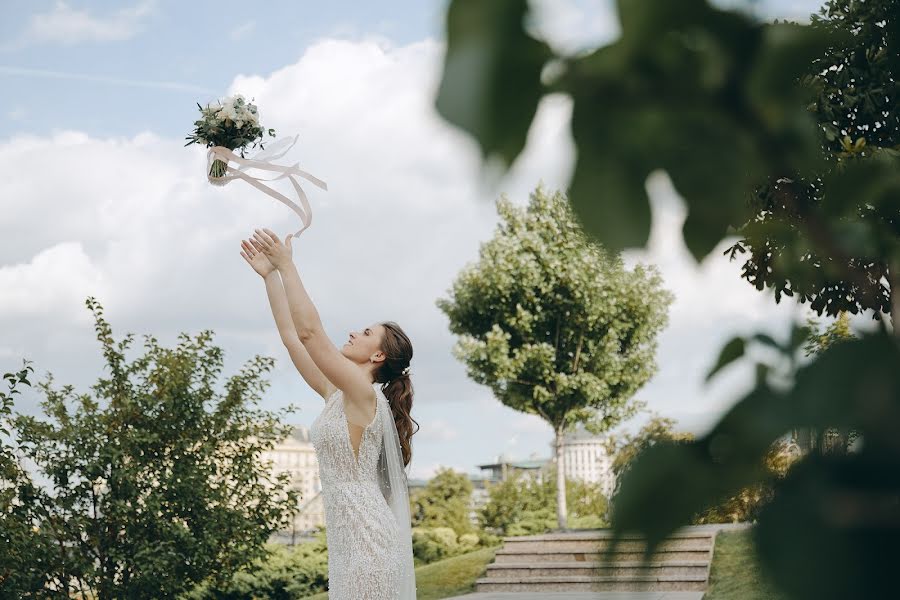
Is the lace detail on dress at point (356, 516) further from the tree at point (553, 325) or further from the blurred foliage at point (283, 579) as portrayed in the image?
the tree at point (553, 325)

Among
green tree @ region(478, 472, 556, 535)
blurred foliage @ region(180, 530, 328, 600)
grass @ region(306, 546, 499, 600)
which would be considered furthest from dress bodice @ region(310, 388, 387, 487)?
green tree @ region(478, 472, 556, 535)

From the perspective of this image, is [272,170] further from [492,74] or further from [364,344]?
[492,74]

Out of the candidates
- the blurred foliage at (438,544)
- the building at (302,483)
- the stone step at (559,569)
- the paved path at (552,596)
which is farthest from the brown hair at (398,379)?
the blurred foliage at (438,544)

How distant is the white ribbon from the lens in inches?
160

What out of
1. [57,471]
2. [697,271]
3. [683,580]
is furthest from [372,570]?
[683,580]

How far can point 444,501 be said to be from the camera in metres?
19.2

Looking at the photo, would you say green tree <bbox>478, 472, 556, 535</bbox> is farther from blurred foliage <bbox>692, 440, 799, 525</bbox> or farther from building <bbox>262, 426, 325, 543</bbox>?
blurred foliage <bbox>692, 440, 799, 525</bbox>

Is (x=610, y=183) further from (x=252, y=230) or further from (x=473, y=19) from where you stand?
(x=252, y=230)

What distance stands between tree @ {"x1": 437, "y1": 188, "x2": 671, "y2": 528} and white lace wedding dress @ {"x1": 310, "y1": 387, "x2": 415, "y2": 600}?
13317 millimetres

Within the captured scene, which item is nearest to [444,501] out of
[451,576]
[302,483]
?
[302,483]

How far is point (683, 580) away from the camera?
11.3m

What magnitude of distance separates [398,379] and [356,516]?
891mm

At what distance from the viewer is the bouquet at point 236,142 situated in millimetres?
4363

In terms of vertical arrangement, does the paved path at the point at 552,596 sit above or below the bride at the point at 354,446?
below
